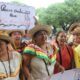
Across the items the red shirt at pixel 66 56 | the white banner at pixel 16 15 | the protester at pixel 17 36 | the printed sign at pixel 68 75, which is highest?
the white banner at pixel 16 15

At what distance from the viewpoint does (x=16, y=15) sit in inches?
193

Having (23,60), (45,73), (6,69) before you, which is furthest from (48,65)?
(6,69)

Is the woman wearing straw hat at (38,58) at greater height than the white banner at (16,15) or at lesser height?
lesser

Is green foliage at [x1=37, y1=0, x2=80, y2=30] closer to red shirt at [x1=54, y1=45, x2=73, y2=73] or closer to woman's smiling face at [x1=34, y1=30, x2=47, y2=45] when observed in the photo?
red shirt at [x1=54, y1=45, x2=73, y2=73]

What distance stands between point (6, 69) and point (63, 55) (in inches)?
53.8

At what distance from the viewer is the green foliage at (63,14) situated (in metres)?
40.1

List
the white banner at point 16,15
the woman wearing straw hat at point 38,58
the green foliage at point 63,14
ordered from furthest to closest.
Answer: the green foliage at point 63,14 → the white banner at point 16,15 → the woman wearing straw hat at point 38,58

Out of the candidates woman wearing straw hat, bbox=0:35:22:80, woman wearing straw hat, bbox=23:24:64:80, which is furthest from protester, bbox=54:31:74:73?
woman wearing straw hat, bbox=0:35:22:80

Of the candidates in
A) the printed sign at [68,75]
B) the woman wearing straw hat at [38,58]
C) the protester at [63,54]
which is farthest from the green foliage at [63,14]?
the woman wearing straw hat at [38,58]

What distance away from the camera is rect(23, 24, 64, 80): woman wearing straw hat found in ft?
13.7

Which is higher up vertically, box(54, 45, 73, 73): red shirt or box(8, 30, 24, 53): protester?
box(8, 30, 24, 53): protester

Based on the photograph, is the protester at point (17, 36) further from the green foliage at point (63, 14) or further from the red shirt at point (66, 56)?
the green foliage at point (63, 14)

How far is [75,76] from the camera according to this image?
459 cm

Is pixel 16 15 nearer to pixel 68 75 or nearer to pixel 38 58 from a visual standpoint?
pixel 38 58
